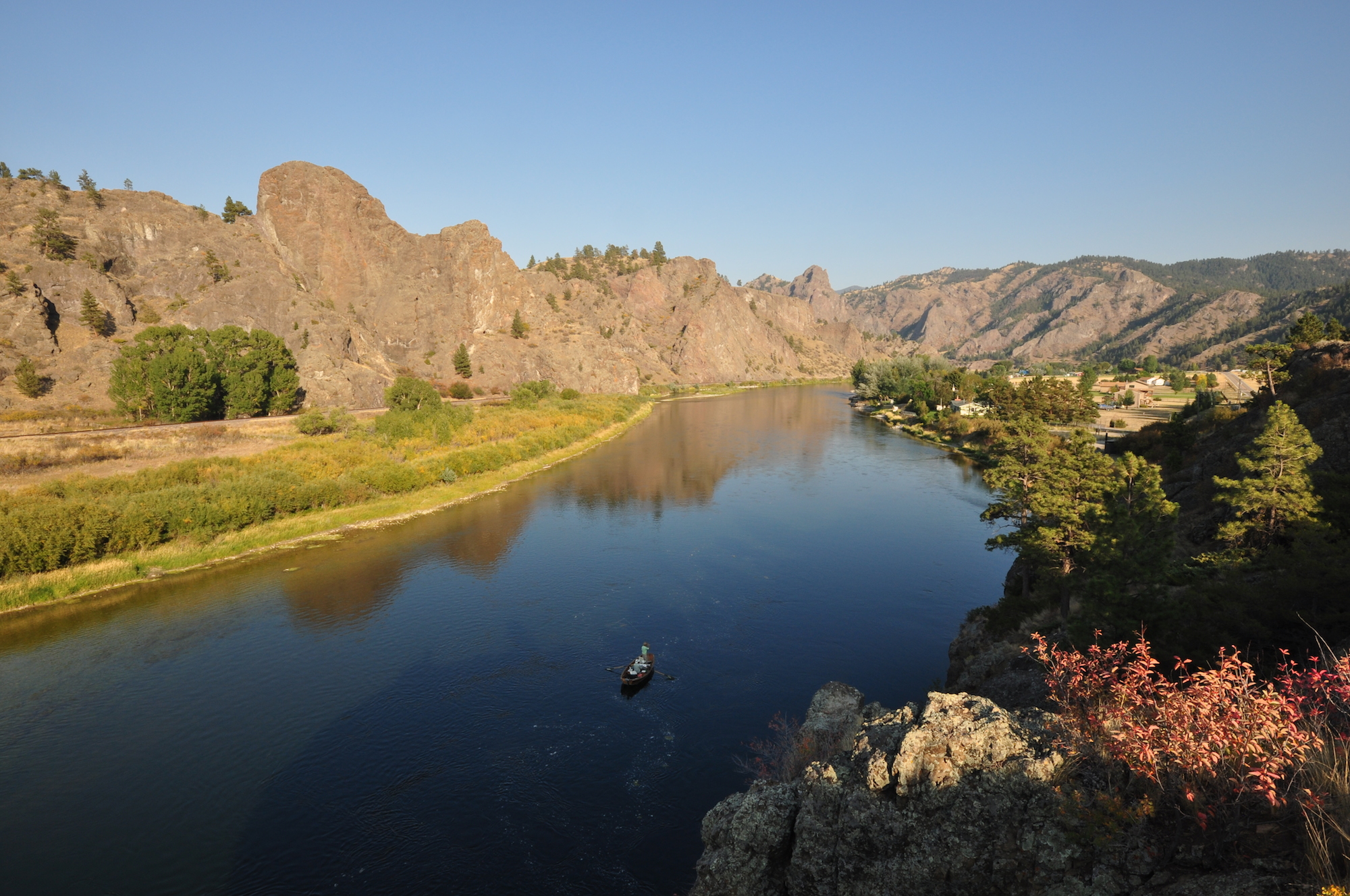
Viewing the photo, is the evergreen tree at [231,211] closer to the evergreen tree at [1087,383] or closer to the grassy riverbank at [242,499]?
the grassy riverbank at [242,499]

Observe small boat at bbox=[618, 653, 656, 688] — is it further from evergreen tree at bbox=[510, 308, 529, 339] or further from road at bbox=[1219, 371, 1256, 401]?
evergreen tree at bbox=[510, 308, 529, 339]

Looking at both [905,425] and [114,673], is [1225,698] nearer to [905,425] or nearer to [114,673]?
[114,673]

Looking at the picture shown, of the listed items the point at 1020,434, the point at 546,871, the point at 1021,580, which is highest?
the point at 1020,434

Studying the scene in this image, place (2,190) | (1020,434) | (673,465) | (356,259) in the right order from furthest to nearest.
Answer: (356,259) < (2,190) < (673,465) < (1020,434)

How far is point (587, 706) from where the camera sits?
94.6 ft

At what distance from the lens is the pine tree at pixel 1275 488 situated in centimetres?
2214

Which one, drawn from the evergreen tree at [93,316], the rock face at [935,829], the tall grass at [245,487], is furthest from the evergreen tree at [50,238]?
the rock face at [935,829]

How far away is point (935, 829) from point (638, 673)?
1965cm

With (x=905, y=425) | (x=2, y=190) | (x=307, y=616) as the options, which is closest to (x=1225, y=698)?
(x=307, y=616)

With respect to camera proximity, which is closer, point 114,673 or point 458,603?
point 114,673

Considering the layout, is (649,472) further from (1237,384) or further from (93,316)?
(1237,384)

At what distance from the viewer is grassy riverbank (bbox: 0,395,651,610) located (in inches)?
1585

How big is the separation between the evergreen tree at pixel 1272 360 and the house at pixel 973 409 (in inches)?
2120

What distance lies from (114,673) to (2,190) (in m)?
137
